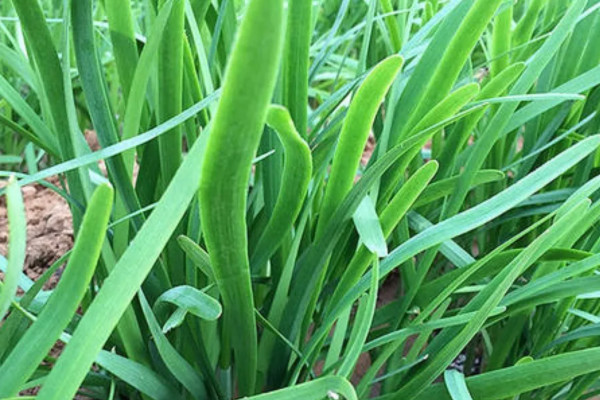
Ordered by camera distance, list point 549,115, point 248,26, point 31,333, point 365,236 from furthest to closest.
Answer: point 549,115
point 365,236
point 31,333
point 248,26

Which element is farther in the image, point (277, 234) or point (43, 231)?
point (43, 231)

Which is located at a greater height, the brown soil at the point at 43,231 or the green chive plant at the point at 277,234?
the green chive plant at the point at 277,234

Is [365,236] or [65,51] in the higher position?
[65,51]

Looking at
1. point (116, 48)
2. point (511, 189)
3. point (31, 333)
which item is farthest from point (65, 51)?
point (511, 189)

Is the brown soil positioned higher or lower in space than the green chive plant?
lower

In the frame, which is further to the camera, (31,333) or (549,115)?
(549,115)

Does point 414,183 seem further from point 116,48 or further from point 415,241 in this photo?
point 116,48

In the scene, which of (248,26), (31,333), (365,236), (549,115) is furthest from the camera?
(549,115)

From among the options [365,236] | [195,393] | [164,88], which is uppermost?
[164,88]

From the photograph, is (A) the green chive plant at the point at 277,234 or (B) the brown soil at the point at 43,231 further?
(B) the brown soil at the point at 43,231

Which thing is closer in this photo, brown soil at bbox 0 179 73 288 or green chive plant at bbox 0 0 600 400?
green chive plant at bbox 0 0 600 400
